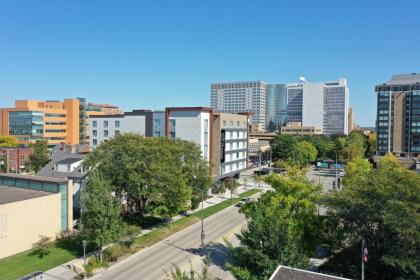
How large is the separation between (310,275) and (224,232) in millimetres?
25258

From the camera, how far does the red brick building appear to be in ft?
286

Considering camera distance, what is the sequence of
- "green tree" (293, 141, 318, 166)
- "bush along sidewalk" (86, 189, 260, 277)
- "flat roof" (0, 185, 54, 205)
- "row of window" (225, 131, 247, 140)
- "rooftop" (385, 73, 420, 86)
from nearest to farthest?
"bush along sidewalk" (86, 189, 260, 277), "flat roof" (0, 185, 54, 205), "row of window" (225, 131, 247, 140), "green tree" (293, 141, 318, 166), "rooftop" (385, 73, 420, 86)

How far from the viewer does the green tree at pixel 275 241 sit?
24.5 meters

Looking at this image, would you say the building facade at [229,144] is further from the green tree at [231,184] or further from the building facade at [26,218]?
the building facade at [26,218]

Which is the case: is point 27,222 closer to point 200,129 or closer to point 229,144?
point 200,129

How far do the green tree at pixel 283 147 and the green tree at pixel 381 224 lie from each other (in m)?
82.5

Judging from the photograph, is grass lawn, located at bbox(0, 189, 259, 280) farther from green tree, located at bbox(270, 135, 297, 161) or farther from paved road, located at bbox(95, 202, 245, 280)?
green tree, located at bbox(270, 135, 297, 161)

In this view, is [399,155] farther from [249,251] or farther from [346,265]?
[249,251]

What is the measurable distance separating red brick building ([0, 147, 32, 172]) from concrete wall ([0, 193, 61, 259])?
188 ft

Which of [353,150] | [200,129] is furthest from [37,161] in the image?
[353,150]

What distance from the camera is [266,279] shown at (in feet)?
77.7

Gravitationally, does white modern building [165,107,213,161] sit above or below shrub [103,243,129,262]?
above

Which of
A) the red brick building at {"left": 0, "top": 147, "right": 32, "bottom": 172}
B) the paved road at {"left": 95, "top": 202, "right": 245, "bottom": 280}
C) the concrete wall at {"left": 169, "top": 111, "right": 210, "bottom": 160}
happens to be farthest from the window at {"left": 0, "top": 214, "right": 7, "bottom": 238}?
the red brick building at {"left": 0, "top": 147, "right": 32, "bottom": 172}

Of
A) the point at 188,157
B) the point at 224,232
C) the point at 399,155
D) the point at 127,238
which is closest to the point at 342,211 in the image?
the point at 224,232
